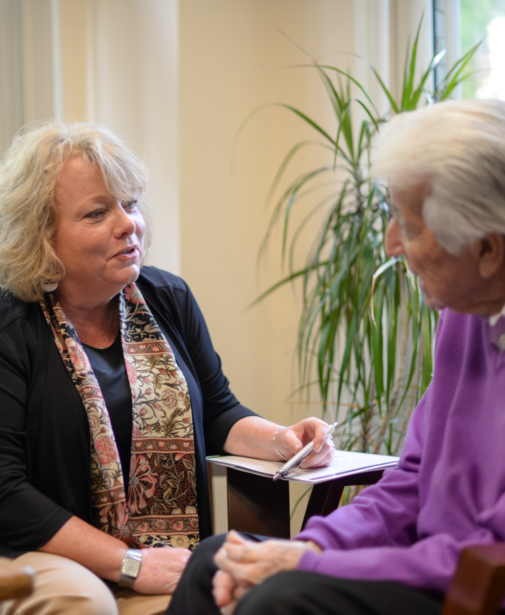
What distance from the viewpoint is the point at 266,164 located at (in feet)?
9.81

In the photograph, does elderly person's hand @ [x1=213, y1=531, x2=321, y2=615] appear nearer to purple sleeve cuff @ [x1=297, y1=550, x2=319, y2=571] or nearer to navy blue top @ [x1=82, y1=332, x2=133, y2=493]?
purple sleeve cuff @ [x1=297, y1=550, x2=319, y2=571]

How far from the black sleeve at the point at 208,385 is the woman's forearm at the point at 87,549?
1.69 feet

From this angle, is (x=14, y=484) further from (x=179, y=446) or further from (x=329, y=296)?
(x=329, y=296)

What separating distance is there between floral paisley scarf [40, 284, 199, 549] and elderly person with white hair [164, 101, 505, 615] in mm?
430

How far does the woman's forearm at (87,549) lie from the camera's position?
4.42ft

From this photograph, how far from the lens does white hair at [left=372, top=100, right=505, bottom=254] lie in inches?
38.6

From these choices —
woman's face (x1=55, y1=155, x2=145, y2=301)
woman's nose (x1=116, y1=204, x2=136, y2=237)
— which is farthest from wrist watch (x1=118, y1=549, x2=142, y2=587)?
woman's nose (x1=116, y1=204, x2=136, y2=237)

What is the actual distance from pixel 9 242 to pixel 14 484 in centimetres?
66

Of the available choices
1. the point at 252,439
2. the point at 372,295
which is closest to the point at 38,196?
the point at 252,439

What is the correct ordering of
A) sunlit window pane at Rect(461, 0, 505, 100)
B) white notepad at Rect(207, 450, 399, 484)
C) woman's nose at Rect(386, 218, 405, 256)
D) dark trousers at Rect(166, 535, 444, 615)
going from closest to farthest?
dark trousers at Rect(166, 535, 444, 615) < woman's nose at Rect(386, 218, 405, 256) < white notepad at Rect(207, 450, 399, 484) < sunlit window pane at Rect(461, 0, 505, 100)

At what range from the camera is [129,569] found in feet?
4.48

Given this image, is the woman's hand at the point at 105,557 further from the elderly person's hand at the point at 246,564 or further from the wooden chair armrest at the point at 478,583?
the wooden chair armrest at the point at 478,583

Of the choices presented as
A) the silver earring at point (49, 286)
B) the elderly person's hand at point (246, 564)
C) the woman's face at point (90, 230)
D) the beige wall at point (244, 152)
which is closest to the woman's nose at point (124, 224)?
the woman's face at point (90, 230)

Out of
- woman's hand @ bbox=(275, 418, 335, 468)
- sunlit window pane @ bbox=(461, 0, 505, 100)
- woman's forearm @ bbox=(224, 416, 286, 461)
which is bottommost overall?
woman's forearm @ bbox=(224, 416, 286, 461)
